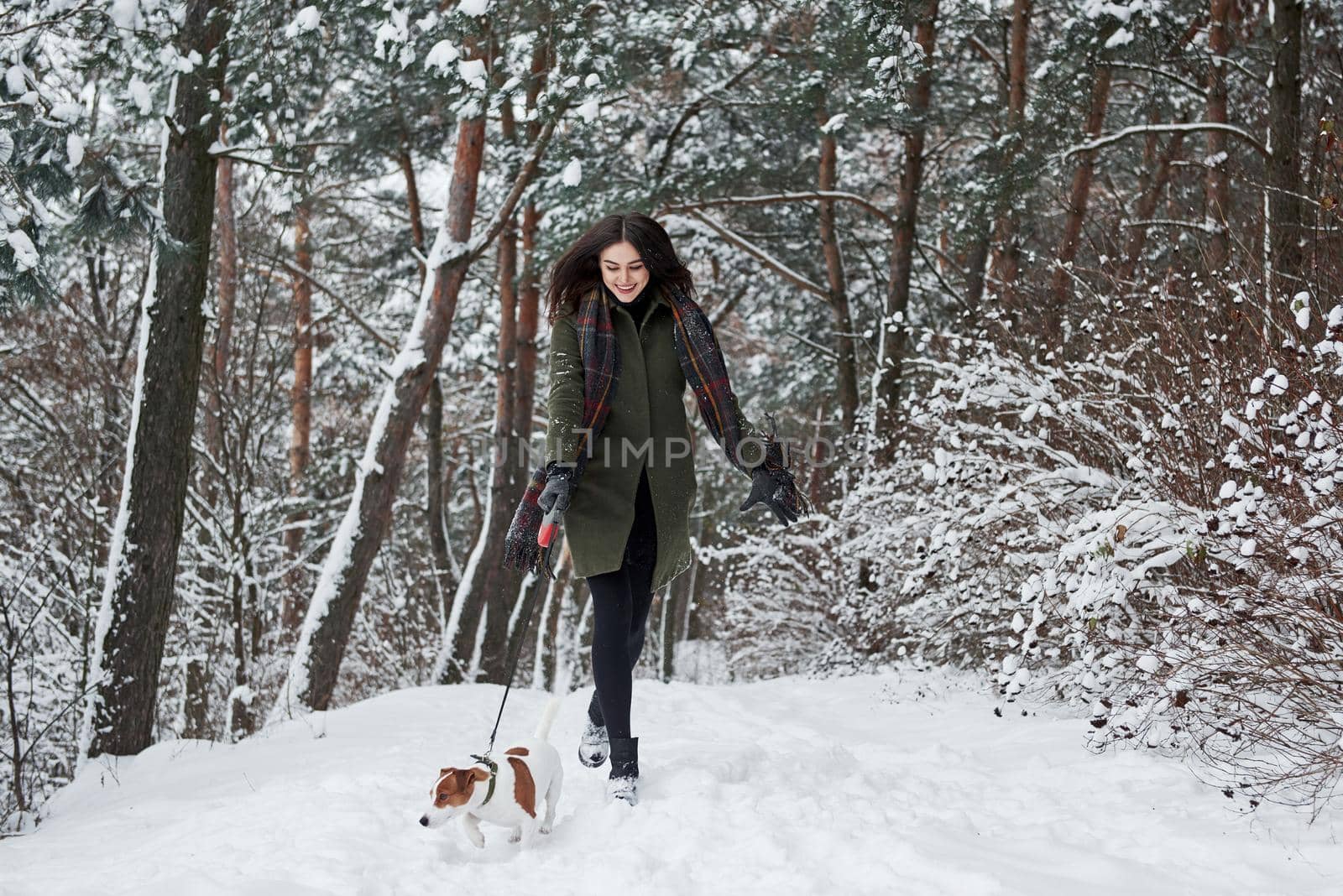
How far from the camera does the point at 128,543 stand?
218 inches

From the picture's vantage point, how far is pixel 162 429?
18.6 feet

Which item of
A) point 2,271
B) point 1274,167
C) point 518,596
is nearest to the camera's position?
point 2,271

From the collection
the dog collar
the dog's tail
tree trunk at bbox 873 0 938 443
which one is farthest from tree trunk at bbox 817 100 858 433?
the dog collar

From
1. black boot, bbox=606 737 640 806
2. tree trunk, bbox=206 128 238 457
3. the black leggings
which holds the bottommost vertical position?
black boot, bbox=606 737 640 806

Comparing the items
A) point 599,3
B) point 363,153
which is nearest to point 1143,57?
point 599,3

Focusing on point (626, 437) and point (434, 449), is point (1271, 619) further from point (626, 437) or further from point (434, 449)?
point (434, 449)

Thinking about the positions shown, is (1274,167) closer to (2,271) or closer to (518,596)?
(2,271)

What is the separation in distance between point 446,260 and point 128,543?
9.31 feet

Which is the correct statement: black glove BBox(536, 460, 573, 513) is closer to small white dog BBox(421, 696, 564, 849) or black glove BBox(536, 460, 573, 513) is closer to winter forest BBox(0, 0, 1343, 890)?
winter forest BBox(0, 0, 1343, 890)

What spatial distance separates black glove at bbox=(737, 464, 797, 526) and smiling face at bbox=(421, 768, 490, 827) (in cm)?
117

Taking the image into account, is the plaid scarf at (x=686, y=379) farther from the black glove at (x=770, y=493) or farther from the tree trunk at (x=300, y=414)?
the tree trunk at (x=300, y=414)

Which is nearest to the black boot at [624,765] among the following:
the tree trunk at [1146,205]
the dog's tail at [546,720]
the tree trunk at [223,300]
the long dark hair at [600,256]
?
the dog's tail at [546,720]

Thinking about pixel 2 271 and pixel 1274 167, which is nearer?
pixel 2 271

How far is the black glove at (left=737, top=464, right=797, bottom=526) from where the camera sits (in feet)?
10.7
